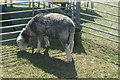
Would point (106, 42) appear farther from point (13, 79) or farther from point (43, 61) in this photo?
point (13, 79)

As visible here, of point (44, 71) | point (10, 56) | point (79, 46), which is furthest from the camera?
point (79, 46)

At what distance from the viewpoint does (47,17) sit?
5.73 meters

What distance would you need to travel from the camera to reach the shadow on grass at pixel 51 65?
200 inches

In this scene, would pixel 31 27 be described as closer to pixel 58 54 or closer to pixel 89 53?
pixel 58 54

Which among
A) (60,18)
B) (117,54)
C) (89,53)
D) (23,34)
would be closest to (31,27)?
(23,34)

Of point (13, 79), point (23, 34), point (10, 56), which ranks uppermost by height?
point (23, 34)

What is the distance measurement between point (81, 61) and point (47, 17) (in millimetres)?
1747

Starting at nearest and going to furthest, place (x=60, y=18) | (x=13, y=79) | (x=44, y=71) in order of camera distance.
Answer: (x=13, y=79), (x=44, y=71), (x=60, y=18)

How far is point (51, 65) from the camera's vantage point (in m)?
5.50

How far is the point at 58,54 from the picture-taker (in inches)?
245

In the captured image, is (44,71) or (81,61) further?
(81,61)

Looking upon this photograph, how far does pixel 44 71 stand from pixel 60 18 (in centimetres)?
163

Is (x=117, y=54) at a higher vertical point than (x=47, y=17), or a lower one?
lower

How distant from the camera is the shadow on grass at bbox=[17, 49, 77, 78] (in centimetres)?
509
